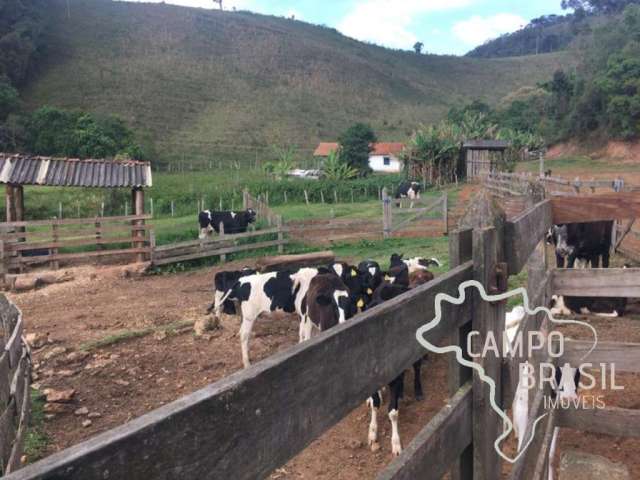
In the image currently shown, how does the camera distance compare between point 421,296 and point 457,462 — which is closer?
point 421,296

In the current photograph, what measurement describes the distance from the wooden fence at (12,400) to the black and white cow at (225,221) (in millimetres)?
11142

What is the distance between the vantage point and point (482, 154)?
31.6 m

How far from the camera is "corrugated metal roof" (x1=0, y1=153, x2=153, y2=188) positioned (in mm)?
12852

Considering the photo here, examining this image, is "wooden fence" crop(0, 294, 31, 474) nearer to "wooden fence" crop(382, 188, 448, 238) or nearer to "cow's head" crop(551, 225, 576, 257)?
"cow's head" crop(551, 225, 576, 257)

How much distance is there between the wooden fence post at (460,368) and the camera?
1917 millimetres

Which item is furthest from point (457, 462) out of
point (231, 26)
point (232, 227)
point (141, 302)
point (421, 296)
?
point (231, 26)

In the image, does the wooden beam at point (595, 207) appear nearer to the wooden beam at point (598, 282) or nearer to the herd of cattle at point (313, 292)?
the wooden beam at point (598, 282)

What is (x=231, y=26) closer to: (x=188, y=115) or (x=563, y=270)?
(x=188, y=115)

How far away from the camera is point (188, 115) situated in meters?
57.2

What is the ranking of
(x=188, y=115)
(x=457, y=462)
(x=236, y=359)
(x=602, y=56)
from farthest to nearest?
(x=188, y=115)
(x=602, y=56)
(x=236, y=359)
(x=457, y=462)

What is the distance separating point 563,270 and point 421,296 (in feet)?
8.19

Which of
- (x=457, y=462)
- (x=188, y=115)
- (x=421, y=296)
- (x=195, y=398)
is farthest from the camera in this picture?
(x=188, y=115)

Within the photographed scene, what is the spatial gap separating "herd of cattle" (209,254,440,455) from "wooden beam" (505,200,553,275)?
3.02 meters

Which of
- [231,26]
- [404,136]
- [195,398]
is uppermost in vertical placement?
[231,26]
